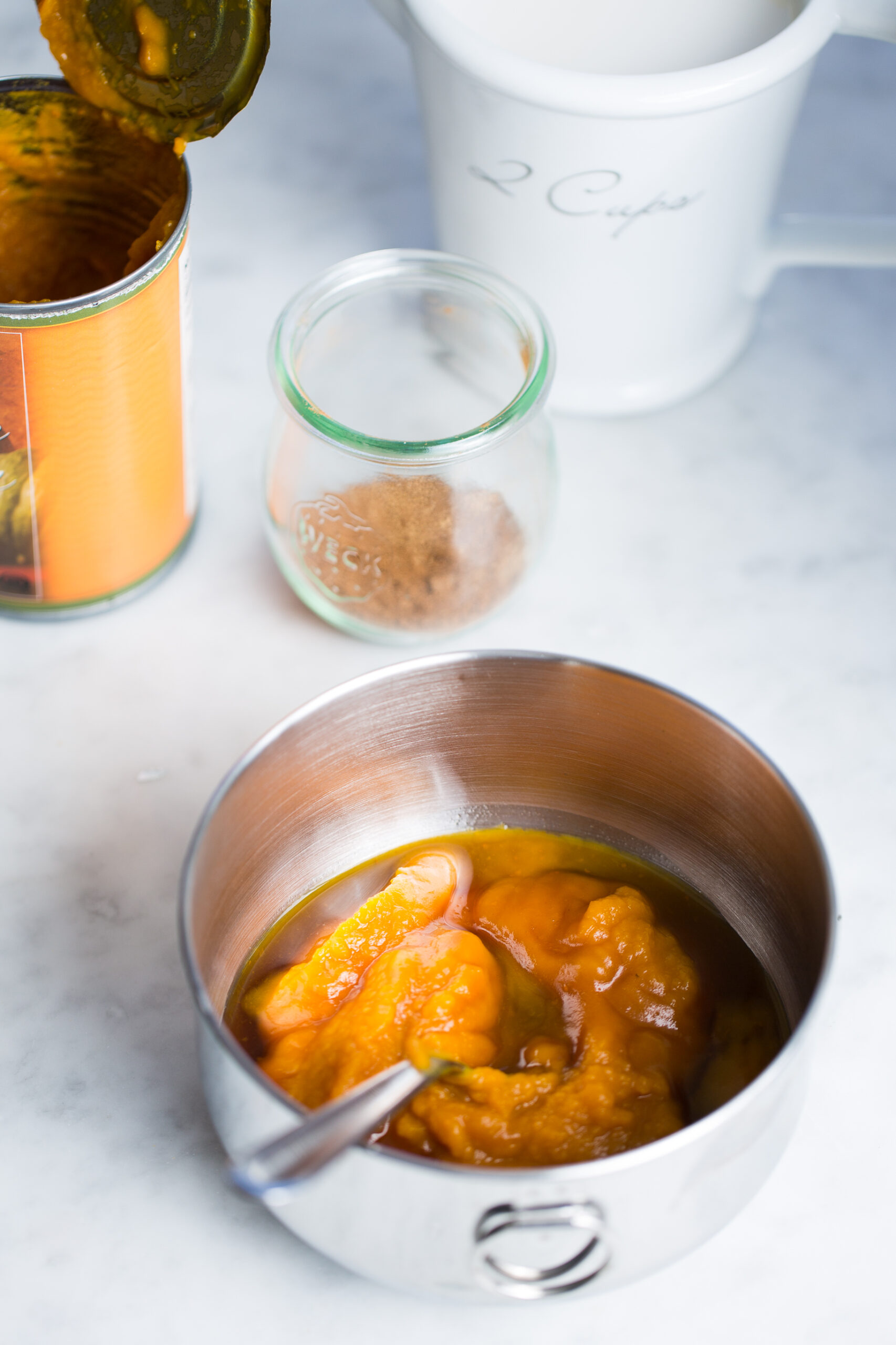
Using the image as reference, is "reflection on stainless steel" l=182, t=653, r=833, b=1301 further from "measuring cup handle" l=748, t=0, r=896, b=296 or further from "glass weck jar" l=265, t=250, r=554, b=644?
"measuring cup handle" l=748, t=0, r=896, b=296

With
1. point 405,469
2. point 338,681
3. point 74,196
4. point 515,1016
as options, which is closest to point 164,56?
point 74,196

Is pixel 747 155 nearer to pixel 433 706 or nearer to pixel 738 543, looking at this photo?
pixel 738 543

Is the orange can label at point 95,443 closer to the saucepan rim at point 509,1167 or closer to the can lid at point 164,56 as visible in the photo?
the can lid at point 164,56

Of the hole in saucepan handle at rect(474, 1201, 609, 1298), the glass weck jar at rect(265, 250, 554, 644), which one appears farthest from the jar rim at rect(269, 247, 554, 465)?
the hole in saucepan handle at rect(474, 1201, 609, 1298)

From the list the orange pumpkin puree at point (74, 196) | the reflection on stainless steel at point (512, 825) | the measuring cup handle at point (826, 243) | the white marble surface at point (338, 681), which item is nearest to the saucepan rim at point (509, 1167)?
the reflection on stainless steel at point (512, 825)

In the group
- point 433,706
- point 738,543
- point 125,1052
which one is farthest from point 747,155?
point 125,1052
